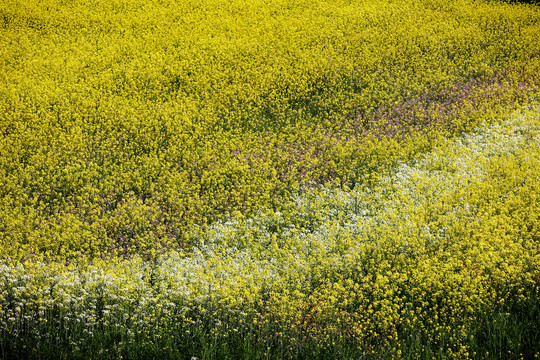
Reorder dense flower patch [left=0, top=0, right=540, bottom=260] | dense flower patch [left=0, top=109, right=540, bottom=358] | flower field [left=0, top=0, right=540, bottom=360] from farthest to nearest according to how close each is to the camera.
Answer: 1. dense flower patch [left=0, top=0, right=540, bottom=260]
2. flower field [left=0, top=0, right=540, bottom=360]
3. dense flower patch [left=0, top=109, right=540, bottom=358]

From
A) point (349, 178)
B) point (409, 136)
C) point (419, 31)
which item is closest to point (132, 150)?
point (349, 178)

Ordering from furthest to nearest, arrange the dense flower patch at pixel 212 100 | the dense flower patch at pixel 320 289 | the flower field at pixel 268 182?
the dense flower patch at pixel 212 100 → the flower field at pixel 268 182 → the dense flower patch at pixel 320 289

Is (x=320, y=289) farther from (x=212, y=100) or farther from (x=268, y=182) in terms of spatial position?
(x=212, y=100)

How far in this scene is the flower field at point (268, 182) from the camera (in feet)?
28.0

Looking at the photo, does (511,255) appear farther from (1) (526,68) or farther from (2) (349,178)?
(1) (526,68)

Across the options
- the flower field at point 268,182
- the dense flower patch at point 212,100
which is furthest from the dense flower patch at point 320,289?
the dense flower patch at point 212,100

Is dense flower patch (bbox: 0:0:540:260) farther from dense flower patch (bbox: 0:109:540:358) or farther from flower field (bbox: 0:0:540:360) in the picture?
dense flower patch (bbox: 0:109:540:358)

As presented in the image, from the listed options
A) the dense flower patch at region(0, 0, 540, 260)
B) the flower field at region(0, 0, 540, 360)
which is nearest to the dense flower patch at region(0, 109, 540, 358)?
the flower field at region(0, 0, 540, 360)

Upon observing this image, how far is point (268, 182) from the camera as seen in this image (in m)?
14.4

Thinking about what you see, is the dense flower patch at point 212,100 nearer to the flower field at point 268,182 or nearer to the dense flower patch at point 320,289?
the flower field at point 268,182

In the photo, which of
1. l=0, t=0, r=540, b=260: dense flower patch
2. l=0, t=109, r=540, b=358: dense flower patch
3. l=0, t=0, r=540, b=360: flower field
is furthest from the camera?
A: l=0, t=0, r=540, b=260: dense flower patch

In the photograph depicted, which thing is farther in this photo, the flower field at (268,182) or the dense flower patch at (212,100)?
the dense flower patch at (212,100)

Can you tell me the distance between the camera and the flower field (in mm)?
8523

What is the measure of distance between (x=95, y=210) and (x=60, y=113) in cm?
705
